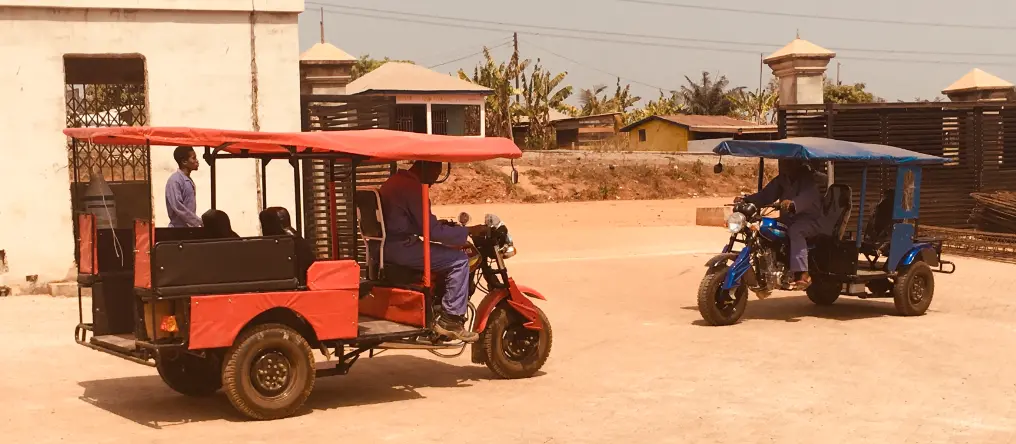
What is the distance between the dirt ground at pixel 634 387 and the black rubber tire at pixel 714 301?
0.15 meters

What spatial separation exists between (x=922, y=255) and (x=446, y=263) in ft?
22.9

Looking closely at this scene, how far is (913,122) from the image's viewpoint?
22.2 metres

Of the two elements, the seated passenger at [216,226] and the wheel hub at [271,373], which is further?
the seated passenger at [216,226]

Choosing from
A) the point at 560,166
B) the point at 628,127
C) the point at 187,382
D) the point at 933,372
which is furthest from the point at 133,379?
the point at 628,127

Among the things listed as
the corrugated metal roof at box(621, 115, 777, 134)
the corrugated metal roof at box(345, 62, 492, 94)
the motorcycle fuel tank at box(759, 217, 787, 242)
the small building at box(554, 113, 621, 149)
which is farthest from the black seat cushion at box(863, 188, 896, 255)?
the small building at box(554, 113, 621, 149)

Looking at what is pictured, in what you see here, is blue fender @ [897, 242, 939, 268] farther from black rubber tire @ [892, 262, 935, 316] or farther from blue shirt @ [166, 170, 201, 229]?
blue shirt @ [166, 170, 201, 229]

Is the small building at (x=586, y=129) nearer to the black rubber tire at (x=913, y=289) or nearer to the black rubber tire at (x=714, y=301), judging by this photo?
the black rubber tire at (x=913, y=289)

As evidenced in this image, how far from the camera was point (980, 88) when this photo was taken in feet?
89.5

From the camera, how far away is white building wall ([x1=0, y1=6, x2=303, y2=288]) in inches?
622

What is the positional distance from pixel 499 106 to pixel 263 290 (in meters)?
49.3

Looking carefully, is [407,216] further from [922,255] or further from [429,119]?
[429,119]

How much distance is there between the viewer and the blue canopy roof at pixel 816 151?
1301cm

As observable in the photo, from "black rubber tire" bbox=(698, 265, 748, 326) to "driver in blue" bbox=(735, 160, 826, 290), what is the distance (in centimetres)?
71

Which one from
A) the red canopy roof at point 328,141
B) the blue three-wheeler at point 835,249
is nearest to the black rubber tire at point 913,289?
the blue three-wheeler at point 835,249
